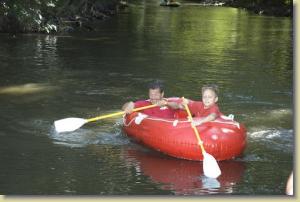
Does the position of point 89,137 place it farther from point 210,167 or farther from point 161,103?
point 210,167

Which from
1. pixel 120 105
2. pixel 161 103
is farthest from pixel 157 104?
pixel 120 105

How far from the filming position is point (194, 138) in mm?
5359

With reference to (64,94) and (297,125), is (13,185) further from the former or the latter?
(64,94)

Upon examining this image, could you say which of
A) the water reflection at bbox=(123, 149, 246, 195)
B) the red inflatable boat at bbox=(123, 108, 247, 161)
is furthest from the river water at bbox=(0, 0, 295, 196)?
the red inflatable boat at bbox=(123, 108, 247, 161)

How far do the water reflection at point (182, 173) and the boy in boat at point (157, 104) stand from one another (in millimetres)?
496

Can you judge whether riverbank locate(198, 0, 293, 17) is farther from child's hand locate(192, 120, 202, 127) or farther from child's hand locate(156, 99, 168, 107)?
child's hand locate(192, 120, 202, 127)

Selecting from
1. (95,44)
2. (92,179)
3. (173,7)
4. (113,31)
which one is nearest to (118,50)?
(95,44)

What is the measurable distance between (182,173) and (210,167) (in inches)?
14.4

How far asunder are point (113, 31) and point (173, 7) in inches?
882

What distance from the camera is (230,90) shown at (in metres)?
9.54

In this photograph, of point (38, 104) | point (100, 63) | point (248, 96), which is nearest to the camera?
point (38, 104)

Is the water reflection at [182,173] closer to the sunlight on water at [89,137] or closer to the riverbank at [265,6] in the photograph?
the sunlight on water at [89,137]

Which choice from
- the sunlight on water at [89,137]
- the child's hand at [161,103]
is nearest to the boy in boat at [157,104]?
the child's hand at [161,103]

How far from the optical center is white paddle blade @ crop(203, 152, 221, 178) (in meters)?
5.02
